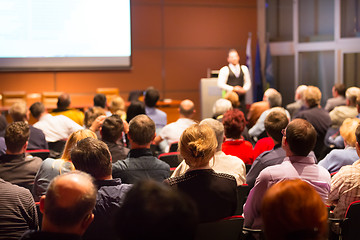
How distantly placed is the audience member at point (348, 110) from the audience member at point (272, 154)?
8.76 feet

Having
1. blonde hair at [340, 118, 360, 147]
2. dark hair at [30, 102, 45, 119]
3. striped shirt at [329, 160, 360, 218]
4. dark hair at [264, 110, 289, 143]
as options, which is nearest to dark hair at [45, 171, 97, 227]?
striped shirt at [329, 160, 360, 218]

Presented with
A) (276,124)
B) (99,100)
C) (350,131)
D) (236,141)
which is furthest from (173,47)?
(350,131)

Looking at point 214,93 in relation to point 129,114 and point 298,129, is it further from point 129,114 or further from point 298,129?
point 298,129

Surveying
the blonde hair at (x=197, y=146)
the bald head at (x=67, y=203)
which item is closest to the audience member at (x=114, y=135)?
the blonde hair at (x=197, y=146)

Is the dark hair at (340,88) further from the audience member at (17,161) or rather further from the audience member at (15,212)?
the audience member at (15,212)

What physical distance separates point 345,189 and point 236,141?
4.75 ft

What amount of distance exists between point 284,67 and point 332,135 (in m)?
4.69

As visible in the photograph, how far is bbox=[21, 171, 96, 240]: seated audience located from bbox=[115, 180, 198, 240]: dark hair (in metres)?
0.57

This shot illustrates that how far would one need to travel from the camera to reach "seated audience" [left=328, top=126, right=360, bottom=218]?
3020 mm

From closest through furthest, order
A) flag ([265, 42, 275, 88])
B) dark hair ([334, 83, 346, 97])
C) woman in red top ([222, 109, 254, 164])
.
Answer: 1. woman in red top ([222, 109, 254, 164])
2. dark hair ([334, 83, 346, 97])
3. flag ([265, 42, 275, 88])

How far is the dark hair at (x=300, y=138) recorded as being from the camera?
3.15m

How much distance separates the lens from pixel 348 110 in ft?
21.1

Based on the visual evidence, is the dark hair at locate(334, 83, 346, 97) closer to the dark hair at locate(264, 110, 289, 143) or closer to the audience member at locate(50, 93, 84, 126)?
the dark hair at locate(264, 110, 289, 143)

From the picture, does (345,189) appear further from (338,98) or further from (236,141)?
(338,98)
